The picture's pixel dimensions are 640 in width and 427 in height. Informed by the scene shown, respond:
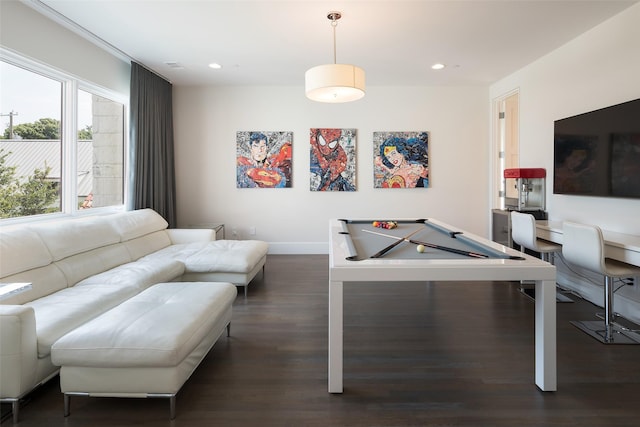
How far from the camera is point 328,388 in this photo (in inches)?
74.6

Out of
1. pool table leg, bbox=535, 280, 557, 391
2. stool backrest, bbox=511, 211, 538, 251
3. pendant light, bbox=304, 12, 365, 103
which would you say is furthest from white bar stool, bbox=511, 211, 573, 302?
pendant light, bbox=304, 12, 365, 103

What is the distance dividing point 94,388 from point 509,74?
5.58 meters

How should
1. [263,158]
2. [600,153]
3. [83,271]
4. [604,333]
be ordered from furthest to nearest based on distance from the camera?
[263,158] < [600,153] < [83,271] < [604,333]

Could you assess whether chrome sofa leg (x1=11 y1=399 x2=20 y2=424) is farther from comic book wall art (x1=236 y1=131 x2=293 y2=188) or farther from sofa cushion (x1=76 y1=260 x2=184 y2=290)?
comic book wall art (x1=236 y1=131 x2=293 y2=188)

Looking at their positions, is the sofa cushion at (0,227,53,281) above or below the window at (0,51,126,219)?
below

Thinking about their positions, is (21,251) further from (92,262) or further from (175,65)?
(175,65)

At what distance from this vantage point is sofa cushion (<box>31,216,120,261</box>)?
2.63 meters

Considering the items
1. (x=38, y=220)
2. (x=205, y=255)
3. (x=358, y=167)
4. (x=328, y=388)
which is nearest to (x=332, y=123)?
(x=358, y=167)

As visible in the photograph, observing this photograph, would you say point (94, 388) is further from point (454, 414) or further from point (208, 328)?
point (454, 414)

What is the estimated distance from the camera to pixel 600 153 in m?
3.15

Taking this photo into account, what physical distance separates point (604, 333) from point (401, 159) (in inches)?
139

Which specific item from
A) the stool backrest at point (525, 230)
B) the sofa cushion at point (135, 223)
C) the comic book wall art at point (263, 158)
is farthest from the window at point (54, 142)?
the stool backrest at point (525, 230)

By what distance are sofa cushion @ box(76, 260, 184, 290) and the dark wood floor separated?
26.7 inches

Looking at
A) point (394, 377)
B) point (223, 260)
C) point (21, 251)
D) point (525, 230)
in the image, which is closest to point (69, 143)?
point (21, 251)
